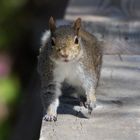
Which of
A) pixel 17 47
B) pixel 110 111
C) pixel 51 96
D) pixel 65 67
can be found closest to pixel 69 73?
pixel 65 67

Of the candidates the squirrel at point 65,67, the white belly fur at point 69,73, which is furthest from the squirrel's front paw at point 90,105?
the white belly fur at point 69,73

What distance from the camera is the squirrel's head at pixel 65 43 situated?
9.52ft

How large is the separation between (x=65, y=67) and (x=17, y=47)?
8.97 ft

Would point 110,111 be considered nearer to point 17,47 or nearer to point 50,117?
point 50,117

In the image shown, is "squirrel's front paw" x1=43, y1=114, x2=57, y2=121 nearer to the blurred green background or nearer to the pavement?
the pavement

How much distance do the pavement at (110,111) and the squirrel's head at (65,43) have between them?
0.26 meters

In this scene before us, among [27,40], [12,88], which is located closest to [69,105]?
[12,88]

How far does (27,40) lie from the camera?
5750mm

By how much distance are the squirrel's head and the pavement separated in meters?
0.26

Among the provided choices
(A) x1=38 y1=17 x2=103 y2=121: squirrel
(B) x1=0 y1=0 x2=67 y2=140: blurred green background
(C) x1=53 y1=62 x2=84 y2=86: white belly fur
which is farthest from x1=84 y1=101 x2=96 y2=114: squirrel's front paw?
(B) x1=0 y1=0 x2=67 y2=140: blurred green background

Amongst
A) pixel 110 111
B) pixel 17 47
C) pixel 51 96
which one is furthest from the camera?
pixel 17 47

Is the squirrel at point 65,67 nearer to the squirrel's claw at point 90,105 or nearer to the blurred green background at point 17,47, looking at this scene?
the squirrel's claw at point 90,105

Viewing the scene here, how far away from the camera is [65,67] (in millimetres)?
3043

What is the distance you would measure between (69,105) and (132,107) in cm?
31
